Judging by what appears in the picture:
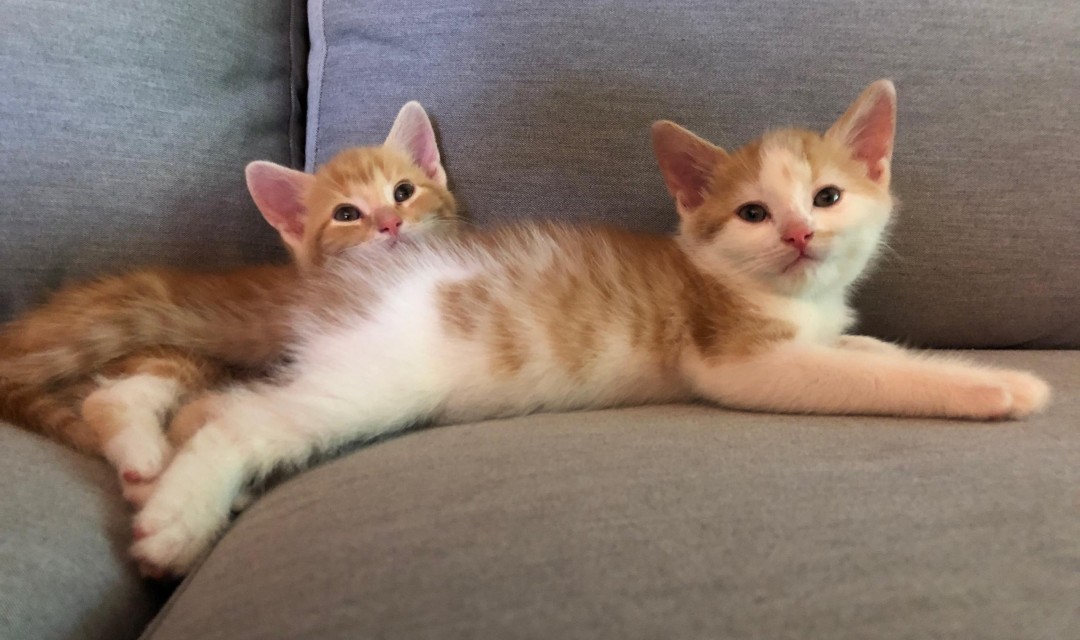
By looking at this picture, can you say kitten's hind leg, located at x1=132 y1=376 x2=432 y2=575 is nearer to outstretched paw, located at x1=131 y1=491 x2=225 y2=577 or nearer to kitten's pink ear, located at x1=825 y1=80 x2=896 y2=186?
outstretched paw, located at x1=131 y1=491 x2=225 y2=577

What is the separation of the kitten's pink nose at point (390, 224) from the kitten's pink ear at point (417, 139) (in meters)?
0.10

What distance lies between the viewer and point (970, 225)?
115 centimetres

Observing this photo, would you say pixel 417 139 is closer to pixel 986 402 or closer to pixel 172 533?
pixel 172 533

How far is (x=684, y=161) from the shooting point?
3.51 ft

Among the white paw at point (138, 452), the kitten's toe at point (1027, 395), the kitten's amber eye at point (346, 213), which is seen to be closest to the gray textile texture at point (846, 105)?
the kitten's amber eye at point (346, 213)

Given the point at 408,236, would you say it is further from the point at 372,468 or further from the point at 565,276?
the point at 372,468

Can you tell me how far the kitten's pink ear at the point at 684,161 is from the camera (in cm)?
104

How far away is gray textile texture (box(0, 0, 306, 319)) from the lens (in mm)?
1149

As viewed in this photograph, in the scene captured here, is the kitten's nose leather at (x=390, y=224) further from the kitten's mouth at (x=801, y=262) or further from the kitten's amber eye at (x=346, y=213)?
the kitten's mouth at (x=801, y=262)

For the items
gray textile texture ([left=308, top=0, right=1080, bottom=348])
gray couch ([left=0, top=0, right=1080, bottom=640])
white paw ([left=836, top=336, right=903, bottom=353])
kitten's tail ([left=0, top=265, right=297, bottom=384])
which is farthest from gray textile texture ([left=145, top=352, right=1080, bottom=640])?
gray textile texture ([left=308, top=0, right=1080, bottom=348])

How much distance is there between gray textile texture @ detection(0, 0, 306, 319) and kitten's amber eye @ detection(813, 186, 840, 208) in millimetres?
910

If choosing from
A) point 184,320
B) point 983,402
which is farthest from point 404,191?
point 983,402

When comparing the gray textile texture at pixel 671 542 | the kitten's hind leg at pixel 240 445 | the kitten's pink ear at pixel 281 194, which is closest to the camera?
the gray textile texture at pixel 671 542

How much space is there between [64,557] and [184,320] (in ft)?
1.49
